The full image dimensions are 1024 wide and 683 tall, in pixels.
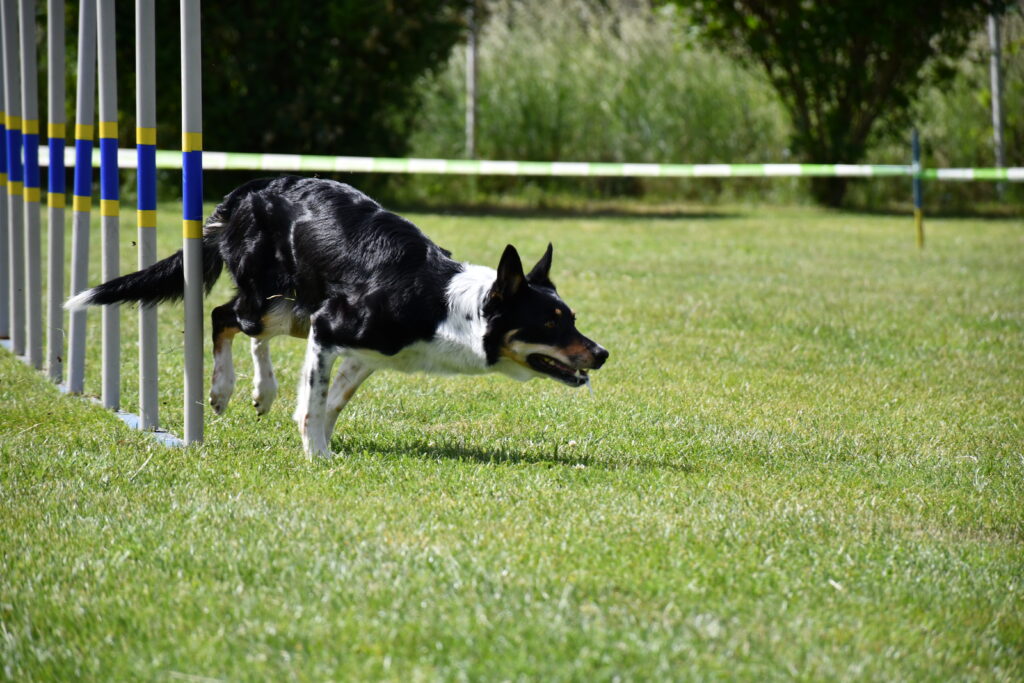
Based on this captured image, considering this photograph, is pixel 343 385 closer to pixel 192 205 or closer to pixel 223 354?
pixel 223 354

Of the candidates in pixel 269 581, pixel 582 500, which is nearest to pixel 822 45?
pixel 582 500

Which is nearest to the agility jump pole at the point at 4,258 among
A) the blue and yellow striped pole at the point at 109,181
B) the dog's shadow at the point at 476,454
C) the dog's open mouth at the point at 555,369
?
the blue and yellow striped pole at the point at 109,181

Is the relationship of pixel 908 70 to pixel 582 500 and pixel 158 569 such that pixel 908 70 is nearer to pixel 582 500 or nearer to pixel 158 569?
pixel 582 500

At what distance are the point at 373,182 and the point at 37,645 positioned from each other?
1775 centimetres

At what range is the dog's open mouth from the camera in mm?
4926

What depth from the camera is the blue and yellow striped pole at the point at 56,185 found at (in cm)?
664

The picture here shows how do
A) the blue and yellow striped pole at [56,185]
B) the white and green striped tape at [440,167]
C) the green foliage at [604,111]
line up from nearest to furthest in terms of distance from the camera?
the blue and yellow striped pole at [56,185]
the white and green striped tape at [440,167]
the green foliage at [604,111]

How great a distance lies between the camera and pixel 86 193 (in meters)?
6.34

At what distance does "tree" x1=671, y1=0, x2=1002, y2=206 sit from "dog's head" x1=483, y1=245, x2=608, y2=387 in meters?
16.0

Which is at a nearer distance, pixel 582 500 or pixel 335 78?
pixel 582 500

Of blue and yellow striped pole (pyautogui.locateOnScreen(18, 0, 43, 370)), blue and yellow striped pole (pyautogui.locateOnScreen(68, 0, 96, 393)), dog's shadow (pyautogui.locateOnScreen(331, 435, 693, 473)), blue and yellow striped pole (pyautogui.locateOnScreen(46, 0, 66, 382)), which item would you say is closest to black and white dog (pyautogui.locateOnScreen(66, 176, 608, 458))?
dog's shadow (pyautogui.locateOnScreen(331, 435, 693, 473))

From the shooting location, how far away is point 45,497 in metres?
4.46

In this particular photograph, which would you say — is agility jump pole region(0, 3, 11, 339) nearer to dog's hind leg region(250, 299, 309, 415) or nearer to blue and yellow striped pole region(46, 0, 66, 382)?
blue and yellow striped pole region(46, 0, 66, 382)

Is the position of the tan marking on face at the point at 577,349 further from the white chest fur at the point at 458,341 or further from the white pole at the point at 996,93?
the white pole at the point at 996,93
